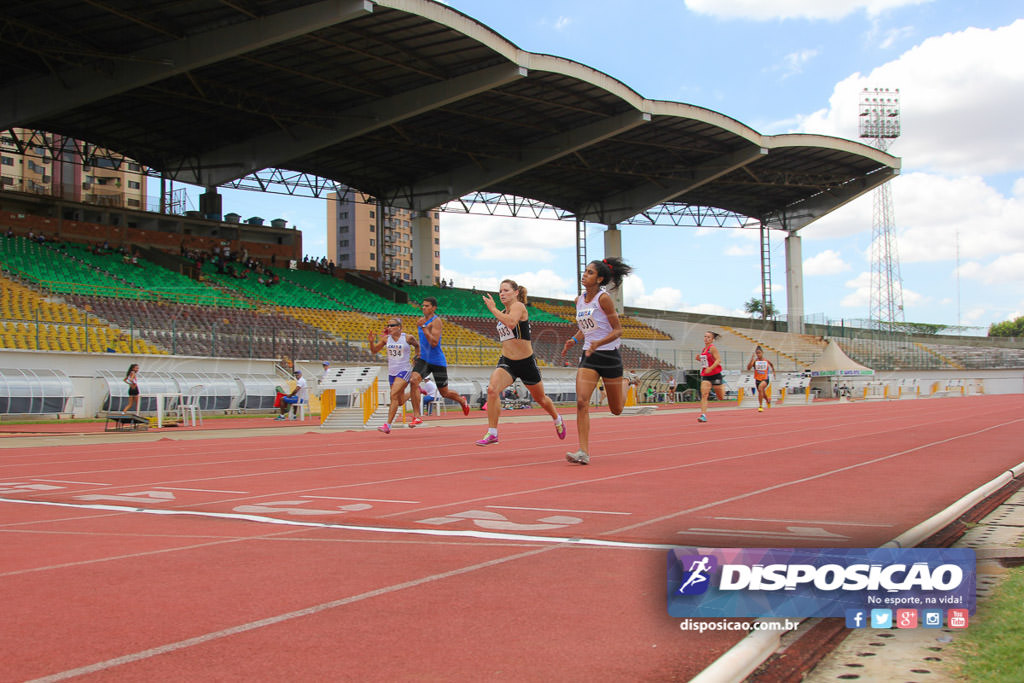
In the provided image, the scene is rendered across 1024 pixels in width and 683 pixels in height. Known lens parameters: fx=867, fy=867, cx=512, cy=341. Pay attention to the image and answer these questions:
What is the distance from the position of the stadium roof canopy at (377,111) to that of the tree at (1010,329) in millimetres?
96724

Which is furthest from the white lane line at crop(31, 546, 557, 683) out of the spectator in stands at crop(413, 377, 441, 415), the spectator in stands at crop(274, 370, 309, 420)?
the spectator in stands at crop(413, 377, 441, 415)

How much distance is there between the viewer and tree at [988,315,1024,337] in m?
139

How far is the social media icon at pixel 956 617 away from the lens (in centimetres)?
262

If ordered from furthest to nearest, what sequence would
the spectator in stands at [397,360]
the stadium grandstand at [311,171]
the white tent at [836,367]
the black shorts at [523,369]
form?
the white tent at [836,367] → the stadium grandstand at [311,171] → the spectator in stands at [397,360] → the black shorts at [523,369]

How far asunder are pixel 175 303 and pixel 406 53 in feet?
44.8

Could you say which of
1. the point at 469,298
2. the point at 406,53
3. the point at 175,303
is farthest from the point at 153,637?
the point at 469,298

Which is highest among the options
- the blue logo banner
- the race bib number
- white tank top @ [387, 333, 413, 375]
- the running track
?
the race bib number

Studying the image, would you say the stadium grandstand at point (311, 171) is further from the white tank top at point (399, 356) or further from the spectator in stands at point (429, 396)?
the white tank top at point (399, 356)

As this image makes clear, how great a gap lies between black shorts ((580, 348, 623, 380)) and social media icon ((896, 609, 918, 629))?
659cm

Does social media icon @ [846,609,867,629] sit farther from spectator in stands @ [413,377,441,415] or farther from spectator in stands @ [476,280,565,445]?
spectator in stands @ [413,377,441,415]

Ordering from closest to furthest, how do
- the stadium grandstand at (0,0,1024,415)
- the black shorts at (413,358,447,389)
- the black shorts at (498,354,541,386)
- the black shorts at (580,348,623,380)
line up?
the black shorts at (580,348,623,380), the black shorts at (498,354,541,386), the black shorts at (413,358,447,389), the stadium grandstand at (0,0,1024,415)

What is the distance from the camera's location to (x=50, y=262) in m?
35.7

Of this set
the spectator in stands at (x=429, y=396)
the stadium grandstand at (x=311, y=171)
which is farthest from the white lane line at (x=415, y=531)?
the spectator in stands at (x=429, y=396)

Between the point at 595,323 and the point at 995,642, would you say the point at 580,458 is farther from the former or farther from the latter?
the point at 995,642
